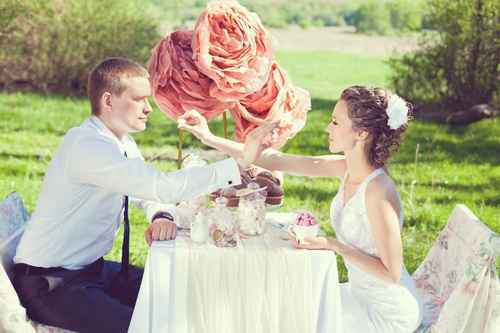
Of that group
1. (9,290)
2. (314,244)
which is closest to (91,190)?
(9,290)

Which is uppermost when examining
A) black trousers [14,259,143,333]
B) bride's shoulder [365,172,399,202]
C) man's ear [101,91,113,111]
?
man's ear [101,91,113,111]

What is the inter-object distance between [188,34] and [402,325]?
1.43 meters

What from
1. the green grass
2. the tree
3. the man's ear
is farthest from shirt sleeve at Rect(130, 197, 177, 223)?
the tree

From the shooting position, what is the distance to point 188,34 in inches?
138

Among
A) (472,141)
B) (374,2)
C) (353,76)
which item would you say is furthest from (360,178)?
(374,2)

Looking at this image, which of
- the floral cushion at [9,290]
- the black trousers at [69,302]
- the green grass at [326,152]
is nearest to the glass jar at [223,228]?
the black trousers at [69,302]

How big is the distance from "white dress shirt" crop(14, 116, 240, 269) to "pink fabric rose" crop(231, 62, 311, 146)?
532 millimetres

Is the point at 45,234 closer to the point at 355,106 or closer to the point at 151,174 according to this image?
the point at 151,174

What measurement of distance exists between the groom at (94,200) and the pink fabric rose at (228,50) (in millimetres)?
251

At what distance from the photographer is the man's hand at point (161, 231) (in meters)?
3.08

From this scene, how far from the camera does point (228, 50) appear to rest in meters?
3.36

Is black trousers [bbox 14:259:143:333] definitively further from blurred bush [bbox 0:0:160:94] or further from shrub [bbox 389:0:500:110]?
blurred bush [bbox 0:0:160:94]

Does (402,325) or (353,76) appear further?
(353,76)

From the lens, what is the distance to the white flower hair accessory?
10.6ft
